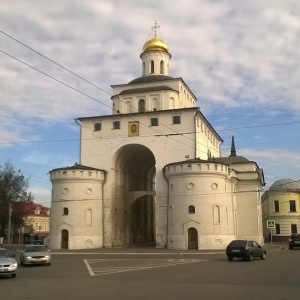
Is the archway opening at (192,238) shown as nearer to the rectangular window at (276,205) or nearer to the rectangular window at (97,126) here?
the rectangular window at (97,126)

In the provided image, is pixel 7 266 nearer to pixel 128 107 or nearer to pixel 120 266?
pixel 120 266

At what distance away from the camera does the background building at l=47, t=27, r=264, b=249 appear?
135 feet

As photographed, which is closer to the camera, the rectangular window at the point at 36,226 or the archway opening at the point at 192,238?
the archway opening at the point at 192,238

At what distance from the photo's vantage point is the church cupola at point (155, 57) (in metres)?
53.1

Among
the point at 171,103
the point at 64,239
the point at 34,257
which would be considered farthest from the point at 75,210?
the point at 34,257

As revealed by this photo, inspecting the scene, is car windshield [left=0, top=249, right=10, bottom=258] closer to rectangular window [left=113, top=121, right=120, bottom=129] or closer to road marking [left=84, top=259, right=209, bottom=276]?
road marking [left=84, top=259, right=209, bottom=276]

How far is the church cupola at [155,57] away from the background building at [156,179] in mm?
120

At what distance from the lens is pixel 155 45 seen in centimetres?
5300

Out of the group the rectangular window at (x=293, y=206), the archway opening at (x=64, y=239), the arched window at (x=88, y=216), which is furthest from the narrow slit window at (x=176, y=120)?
the rectangular window at (x=293, y=206)

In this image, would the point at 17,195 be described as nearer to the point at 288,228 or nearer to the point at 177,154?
the point at 177,154

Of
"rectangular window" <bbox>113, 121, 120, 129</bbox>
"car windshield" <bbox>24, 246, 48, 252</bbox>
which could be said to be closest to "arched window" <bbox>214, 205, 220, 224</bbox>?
"rectangular window" <bbox>113, 121, 120, 129</bbox>

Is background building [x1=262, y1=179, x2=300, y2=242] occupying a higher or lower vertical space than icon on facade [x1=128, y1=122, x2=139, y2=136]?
lower

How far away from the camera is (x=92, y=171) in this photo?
45625mm

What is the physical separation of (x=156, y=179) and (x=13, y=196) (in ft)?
83.8
